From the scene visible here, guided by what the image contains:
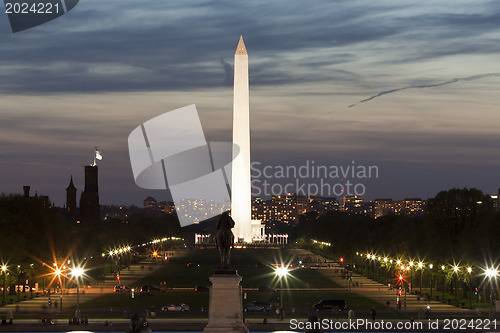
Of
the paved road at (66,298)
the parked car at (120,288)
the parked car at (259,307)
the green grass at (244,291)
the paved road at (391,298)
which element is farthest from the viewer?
the parked car at (120,288)

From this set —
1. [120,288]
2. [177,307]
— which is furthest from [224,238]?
[120,288]

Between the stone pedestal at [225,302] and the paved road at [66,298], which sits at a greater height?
the paved road at [66,298]

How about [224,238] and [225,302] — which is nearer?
[225,302]

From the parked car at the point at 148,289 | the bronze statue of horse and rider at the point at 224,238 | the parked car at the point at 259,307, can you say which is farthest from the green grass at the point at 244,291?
the bronze statue of horse and rider at the point at 224,238

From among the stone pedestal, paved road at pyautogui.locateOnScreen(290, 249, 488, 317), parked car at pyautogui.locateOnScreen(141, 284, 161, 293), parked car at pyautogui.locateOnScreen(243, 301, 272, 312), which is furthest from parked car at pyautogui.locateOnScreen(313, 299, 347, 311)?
the stone pedestal

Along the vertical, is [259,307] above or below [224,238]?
below

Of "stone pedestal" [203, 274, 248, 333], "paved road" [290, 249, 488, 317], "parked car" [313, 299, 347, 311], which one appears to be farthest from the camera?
"paved road" [290, 249, 488, 317]

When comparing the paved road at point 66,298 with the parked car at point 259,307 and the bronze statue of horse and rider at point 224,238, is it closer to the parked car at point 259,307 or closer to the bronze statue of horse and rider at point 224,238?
the parked car at point 259,307

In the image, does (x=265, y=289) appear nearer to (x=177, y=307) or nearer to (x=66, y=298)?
(x=66, y=298)

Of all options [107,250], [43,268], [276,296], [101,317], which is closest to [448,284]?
[276,296]

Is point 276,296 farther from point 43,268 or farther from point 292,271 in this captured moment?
point 292,271

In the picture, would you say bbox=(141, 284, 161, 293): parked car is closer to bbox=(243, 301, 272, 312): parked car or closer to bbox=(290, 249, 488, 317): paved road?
bbox=(290, 249, 488, 317): paved road

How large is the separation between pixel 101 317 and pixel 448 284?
157 feet

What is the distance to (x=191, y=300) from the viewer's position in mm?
99125
